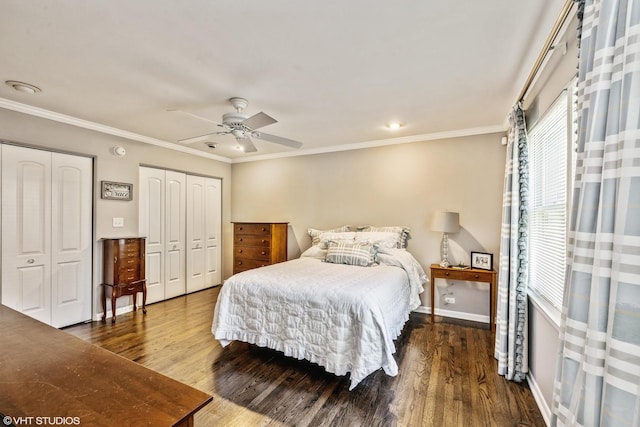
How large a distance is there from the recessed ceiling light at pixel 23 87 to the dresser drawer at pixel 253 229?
113 inches

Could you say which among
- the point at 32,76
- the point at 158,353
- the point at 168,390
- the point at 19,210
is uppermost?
the point at 32,76

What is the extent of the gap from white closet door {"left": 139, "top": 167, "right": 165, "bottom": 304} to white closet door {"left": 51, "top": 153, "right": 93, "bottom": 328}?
2.27ft

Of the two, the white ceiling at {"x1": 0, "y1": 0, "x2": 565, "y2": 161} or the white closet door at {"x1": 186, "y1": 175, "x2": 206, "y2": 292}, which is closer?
the white ceiling at {"x1": 0, "y1": 0, "x2": 565, "y2": 161}

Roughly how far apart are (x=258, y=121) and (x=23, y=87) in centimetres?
208

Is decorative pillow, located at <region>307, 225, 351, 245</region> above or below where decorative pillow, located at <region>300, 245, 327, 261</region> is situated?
above

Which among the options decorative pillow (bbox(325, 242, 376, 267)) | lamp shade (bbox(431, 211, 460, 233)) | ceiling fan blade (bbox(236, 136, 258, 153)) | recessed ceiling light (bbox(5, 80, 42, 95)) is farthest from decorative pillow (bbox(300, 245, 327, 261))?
recessed ceiling light (bbox(5, 80, 42, 95))

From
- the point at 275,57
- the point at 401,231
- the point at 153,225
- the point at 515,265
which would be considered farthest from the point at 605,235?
the point at 153,225

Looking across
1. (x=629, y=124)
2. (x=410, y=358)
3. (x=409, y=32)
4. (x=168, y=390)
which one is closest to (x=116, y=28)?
(x=409, y=32)

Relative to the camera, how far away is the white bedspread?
2170 mm

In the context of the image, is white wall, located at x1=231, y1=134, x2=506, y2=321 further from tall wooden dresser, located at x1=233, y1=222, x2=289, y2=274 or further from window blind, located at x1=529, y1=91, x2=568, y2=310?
window blind, located at x1=529, y1=91, x2=568, y2=310

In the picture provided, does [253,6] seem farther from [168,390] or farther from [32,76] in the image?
[32,76]

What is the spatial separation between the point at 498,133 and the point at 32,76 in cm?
478

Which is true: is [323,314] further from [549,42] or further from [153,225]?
[153,225]

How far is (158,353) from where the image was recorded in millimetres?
2795
